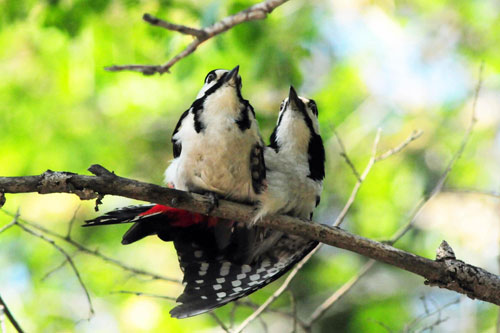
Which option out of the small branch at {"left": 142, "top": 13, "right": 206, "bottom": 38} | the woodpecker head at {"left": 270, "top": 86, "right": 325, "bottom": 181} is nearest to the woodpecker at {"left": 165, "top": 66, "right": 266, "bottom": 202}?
the small branch at {"left": 142, "top": 13, "right": 206, "bottom": 38}

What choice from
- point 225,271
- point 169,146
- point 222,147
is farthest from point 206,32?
point 169,146

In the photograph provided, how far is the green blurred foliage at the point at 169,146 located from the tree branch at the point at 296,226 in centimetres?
259

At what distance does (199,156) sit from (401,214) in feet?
15.1

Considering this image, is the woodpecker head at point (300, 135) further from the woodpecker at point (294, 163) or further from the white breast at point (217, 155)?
the white breast at point (217, 155)

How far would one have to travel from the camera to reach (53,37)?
7.34m

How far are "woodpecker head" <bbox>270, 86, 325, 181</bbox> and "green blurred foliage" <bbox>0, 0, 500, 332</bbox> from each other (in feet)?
5.54

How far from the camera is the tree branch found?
2824mm

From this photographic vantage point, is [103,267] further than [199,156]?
Yes

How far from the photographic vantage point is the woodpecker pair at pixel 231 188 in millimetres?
3508

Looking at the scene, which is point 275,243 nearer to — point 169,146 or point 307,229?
point 307,229

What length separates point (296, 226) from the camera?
344cm

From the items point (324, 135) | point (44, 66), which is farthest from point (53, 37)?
point (324, 135)

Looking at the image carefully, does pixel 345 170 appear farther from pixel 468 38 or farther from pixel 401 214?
pixel 468 38

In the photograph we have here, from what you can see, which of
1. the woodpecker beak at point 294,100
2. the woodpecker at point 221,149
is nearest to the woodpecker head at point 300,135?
the woodpecker beak at point 294,100
